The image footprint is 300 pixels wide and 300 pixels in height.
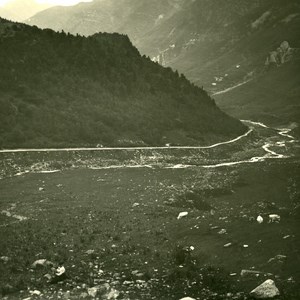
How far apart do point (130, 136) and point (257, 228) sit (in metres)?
49.0

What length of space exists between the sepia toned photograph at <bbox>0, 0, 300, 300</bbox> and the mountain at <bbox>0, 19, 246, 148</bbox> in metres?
0.31

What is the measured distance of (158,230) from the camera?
106 ft

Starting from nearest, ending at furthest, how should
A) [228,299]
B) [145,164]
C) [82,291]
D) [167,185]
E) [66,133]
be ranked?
[228,299] → [82,291] → [167,185] → [145,164] → [66,133]

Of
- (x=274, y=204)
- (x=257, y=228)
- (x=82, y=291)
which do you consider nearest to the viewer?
(x=82, y=291)

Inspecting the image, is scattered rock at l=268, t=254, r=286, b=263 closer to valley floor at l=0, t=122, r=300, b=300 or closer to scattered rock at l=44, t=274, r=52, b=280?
valley floor at l=0, t=122, r=300, b=300

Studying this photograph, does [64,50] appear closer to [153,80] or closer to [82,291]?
[153,80]

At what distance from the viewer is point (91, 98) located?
84.2m

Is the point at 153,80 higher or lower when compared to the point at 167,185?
higher

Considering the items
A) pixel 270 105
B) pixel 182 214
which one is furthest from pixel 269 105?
pixel 182 214

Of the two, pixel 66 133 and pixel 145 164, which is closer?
pixel 145 164

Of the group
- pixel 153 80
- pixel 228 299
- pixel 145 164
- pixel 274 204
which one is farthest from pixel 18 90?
pixel 228 299

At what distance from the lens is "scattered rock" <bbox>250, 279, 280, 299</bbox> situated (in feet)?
66.3

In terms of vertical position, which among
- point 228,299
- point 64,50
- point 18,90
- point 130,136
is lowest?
point 228,299

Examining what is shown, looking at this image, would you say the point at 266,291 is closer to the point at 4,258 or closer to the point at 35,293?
the point at 35,293
